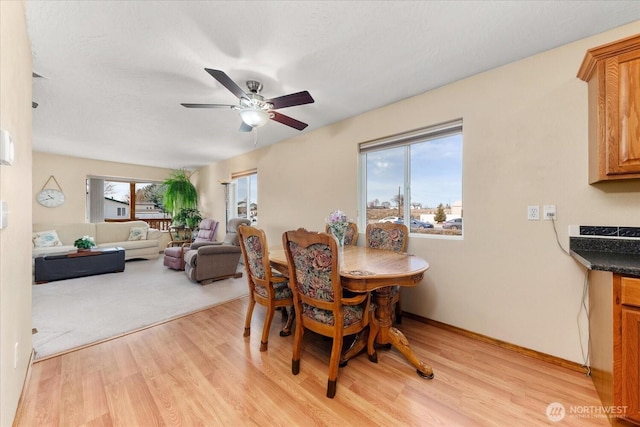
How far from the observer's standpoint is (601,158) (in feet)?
4.89

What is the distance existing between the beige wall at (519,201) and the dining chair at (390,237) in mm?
145

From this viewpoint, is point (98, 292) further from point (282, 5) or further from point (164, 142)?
point (282, 5)

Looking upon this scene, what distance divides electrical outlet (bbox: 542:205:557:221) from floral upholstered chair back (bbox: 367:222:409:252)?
106 centimetres

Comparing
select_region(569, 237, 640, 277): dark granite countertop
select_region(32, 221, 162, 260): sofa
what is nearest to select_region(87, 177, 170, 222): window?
select_region(32, 221, 162, 260): sofa

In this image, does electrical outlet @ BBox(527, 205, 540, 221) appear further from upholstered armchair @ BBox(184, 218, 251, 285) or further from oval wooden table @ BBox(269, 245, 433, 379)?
upholstered armchair @ BBox(184, 218, 251, 285)

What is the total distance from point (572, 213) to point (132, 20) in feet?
10.7

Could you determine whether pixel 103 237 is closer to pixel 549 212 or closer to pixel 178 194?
pixel 178 194

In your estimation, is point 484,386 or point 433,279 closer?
point 484,386

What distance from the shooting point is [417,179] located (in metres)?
2.66

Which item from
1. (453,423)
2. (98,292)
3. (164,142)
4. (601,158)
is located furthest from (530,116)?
(98,292)

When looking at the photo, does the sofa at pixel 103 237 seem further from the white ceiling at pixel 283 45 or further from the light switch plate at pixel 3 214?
the light switch plate at pixel 3 214

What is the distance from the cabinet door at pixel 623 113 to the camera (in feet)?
4.54

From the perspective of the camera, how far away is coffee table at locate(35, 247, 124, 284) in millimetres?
3682

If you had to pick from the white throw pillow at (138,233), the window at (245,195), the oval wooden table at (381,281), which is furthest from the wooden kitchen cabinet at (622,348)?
the white throw pillow at (138,233)
